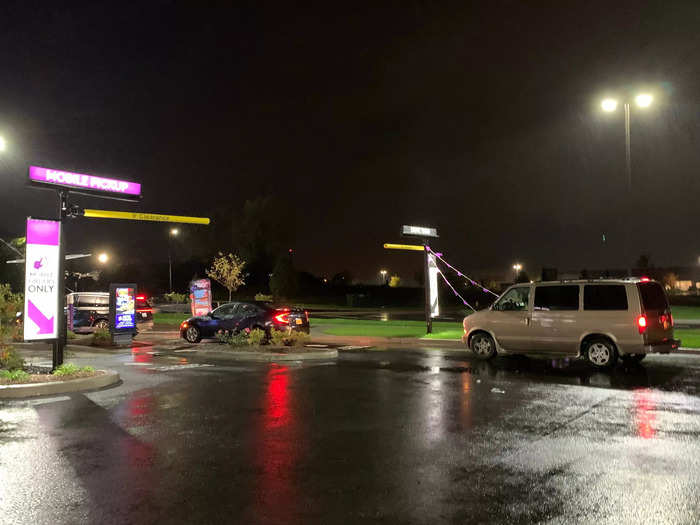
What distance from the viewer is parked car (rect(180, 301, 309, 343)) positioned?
18969 millimetres

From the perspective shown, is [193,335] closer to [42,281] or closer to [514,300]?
[42,281]

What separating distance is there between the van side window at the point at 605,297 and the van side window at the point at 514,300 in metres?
1.44

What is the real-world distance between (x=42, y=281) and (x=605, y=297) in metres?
11.7

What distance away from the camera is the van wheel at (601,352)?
13245mm

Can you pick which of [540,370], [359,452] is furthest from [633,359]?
[359,452]

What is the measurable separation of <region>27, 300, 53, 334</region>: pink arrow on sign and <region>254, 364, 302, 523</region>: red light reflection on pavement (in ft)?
15.6

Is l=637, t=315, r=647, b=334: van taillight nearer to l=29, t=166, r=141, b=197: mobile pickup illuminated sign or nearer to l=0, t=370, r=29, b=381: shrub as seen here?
l=29, t=166, r=141, b=197: mobile pickup illuminated sign

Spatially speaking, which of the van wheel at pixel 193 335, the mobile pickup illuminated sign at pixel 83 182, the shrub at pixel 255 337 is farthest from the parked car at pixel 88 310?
the mobile pickup illuminated sign at pixel 83 182

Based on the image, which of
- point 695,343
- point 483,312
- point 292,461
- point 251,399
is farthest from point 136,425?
point 695,343

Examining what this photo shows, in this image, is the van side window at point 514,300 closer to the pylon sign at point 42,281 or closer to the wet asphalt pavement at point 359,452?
the wet asphalt pavement at point 359,452

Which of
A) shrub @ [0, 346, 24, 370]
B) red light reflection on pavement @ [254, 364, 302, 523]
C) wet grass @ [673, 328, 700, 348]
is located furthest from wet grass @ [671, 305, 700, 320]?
shrub @ [0, 346, 24, 370]

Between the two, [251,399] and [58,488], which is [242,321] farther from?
[58,488]

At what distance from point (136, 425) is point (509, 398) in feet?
18.9

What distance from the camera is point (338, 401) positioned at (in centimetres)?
973
